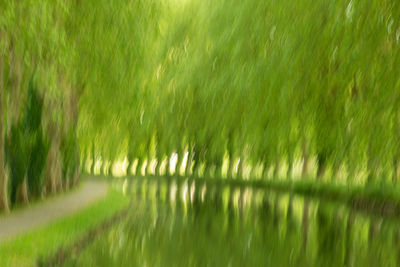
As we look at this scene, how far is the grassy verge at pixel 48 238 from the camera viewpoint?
11336 millimetres

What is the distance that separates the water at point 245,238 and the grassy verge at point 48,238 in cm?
58

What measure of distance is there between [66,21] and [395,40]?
9682 millimetres

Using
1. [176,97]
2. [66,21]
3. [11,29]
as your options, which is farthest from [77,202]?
[176,97]

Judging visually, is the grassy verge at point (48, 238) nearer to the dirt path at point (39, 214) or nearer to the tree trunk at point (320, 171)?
the dirt path at point (39, 214)

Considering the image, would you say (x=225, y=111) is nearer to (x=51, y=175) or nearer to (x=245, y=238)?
(x=51, y=175)

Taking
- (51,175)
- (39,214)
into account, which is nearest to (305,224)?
(39,214)

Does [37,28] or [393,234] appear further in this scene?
[393,234]

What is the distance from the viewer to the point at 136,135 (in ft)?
154

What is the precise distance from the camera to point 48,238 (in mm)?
13773

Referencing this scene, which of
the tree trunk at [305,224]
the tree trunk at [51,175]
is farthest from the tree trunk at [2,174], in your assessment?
the tree trunk at [305,224]

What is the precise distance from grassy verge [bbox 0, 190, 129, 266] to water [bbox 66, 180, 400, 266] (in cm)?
58

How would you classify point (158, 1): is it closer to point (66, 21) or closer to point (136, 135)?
point (66, 21)

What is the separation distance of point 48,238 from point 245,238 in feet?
16.8

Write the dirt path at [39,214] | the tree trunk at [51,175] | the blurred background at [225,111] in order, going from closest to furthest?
the blurred background at [225,111] < the dirt path at [39,214] < the tree trunk at [51,175]
